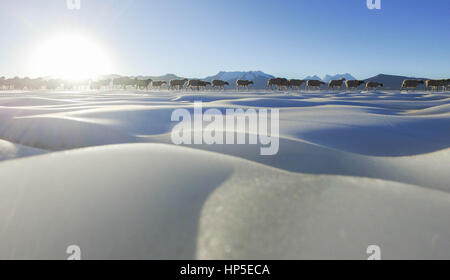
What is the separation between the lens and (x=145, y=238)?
80 centimetres

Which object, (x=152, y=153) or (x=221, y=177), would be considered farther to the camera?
(x=152, y=153)

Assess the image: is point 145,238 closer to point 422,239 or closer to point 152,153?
point 152,153

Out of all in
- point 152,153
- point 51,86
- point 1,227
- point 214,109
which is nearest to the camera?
point 1,227

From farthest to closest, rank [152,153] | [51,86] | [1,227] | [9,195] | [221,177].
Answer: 1. [51,86]
2. [152,153]
3. [221,177]
4. [9,195]
5. [1,227]

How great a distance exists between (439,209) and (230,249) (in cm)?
90

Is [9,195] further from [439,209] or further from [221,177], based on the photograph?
[439,209]

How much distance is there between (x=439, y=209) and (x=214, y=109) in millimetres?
3791

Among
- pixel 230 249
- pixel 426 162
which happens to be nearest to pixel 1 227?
pixel 230 249

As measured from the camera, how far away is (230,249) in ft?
2.39

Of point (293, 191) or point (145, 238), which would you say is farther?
point (293, 191)

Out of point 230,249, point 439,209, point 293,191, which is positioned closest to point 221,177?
point 293,191
